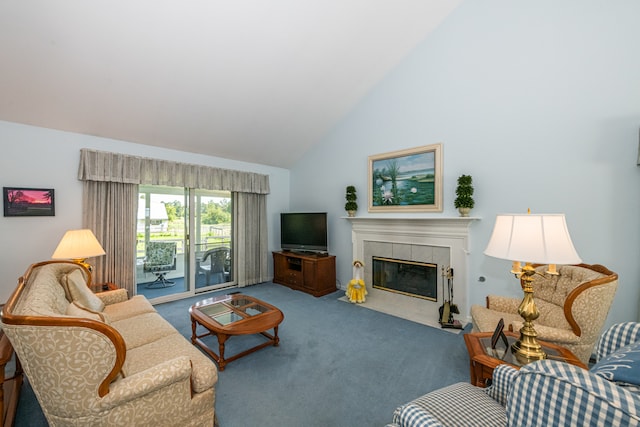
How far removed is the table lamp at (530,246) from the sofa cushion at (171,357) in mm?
1853

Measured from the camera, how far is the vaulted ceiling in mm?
2367

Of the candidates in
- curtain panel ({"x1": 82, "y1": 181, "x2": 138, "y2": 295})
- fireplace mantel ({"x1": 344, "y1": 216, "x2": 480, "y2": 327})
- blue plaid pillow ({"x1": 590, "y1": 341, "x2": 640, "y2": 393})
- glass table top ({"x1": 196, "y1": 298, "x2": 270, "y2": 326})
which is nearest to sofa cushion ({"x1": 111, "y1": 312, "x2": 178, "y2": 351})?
glass table top ({"x1": 196, "y1": 298, "x2": 270, "y2": 326})

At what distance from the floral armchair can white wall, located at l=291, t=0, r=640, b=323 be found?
0.66 m

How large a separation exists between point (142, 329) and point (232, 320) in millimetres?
735

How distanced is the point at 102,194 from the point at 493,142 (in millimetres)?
4974

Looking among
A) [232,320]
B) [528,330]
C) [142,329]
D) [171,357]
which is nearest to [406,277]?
[528,330]

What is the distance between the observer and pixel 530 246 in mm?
1433

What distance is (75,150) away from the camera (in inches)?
135

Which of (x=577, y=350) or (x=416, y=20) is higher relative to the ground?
(x=416, y=20)

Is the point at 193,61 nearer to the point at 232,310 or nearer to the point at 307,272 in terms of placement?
the point at 232,310

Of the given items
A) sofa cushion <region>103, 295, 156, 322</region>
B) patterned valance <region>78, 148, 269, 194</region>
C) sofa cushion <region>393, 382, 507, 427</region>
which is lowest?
sofa cushion <region>103, 295, 156, 322</region>

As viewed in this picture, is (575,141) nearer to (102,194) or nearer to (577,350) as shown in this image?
(577,350)

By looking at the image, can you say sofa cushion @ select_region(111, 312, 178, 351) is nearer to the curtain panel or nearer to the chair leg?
the curtain panel

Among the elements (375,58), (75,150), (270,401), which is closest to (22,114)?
(75,150)
